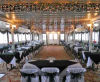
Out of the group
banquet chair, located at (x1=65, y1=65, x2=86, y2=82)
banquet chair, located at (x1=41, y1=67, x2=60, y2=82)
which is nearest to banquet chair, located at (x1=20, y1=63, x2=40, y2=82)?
banquet chair, located at (x1=41, y1=67, x2=60, y2=82)

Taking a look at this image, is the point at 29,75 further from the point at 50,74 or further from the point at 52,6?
the point at 52,6

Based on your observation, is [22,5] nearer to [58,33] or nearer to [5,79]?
[5,79]

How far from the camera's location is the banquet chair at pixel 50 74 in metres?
3.55

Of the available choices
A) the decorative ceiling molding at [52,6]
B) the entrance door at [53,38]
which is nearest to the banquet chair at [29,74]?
the decorative ceiling molding at [52,6]

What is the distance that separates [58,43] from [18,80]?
1904 cm

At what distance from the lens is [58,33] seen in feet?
75.8

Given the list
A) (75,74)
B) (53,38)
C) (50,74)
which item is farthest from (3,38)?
(53,38)

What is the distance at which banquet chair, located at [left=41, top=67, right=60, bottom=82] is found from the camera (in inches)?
140

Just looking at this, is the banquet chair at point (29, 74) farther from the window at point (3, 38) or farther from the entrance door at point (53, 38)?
the entrance door at point (53, 38)

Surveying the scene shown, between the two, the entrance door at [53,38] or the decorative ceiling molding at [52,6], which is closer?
the decorative ceiling molding at [52,6]

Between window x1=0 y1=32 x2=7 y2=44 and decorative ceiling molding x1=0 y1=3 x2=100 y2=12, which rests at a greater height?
decorative ceiling molding x1=0 y1=3 x2=100 y2=12

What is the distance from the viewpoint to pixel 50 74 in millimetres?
3557

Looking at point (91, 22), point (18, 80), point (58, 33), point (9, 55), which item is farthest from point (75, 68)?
point (58, 33)

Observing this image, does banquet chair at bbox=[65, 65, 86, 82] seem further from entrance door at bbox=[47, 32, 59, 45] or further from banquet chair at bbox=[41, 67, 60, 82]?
entrance door at bbox=[47, 32, 59, 45]
